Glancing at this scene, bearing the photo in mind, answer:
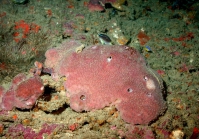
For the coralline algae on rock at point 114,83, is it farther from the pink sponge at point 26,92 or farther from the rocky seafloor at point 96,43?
the pink sponge at point 26,92

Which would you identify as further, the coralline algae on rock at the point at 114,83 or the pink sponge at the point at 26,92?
the coralline algae on rock at the point at 114,83

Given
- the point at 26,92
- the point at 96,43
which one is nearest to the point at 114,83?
the point at 26,92

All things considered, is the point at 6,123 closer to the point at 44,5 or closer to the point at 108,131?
the point at 108,131

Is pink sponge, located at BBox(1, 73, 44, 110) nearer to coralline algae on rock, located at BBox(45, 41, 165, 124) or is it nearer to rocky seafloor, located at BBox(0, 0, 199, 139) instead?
rocky seafloor, located at BBox(0, 0, 199, 139)

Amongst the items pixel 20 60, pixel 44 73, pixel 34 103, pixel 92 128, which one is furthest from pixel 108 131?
pixel 20 60

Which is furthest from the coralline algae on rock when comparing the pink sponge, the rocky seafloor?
the pink sponge

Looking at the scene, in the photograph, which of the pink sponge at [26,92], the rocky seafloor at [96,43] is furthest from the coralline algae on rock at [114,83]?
the pink sponge at [26,92]
